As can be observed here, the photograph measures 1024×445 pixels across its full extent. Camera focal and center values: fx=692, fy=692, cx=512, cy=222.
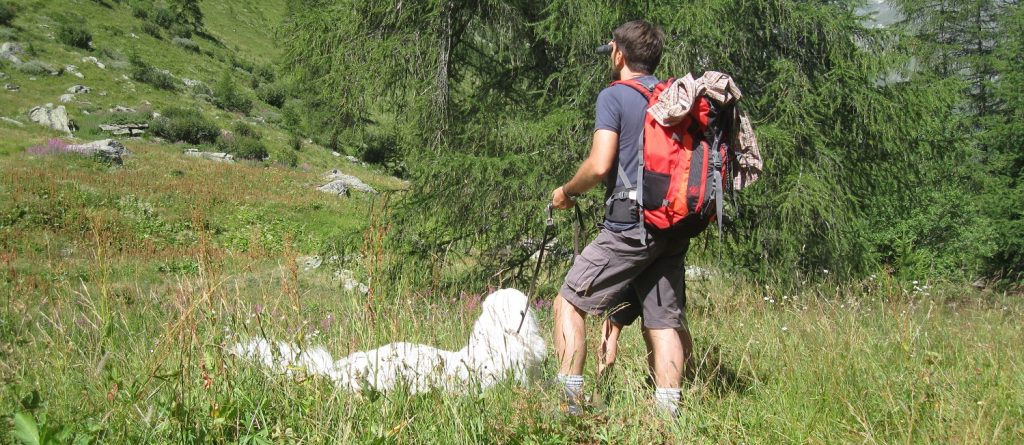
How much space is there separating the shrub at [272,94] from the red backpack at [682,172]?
45.9m

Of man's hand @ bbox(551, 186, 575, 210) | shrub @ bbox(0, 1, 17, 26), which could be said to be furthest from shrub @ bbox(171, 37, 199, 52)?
man's hand @ bbox(551, 186, 575, 210)

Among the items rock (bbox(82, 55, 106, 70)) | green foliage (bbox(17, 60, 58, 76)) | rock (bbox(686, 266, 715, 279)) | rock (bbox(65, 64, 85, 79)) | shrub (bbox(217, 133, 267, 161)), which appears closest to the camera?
rock (bbox(686, 266, 715, 279))

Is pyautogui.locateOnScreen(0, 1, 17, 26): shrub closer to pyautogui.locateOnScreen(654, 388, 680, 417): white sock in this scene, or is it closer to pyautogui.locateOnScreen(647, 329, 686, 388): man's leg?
pyautogui.locateOnScreen(647, 329, 686, 388): man's leg

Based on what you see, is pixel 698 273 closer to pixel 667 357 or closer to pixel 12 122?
pixel 667 357

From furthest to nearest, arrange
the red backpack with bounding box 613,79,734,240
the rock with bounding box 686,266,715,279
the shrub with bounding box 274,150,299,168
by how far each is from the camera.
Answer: the shrub with bounding box 274,150,299,168 → the rock with bounding box 686,266,715,279 → the red backpack with bounding box 613,79,734,240

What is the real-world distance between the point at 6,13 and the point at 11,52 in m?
4.89

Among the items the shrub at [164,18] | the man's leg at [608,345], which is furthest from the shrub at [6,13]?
the man's leg at [608,345]

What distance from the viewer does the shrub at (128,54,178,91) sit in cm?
3556

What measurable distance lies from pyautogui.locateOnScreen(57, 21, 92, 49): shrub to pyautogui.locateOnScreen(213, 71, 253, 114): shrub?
21.6 feet

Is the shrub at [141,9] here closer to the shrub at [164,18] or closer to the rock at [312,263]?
the shrub at [164,18]

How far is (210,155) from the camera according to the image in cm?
2836

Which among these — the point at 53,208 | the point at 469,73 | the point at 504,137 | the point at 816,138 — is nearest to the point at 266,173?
the point at 53,208

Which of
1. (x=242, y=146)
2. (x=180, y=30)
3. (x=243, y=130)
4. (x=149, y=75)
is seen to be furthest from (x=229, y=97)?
(x=180, y=30)

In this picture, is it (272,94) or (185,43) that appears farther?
(272,94)
